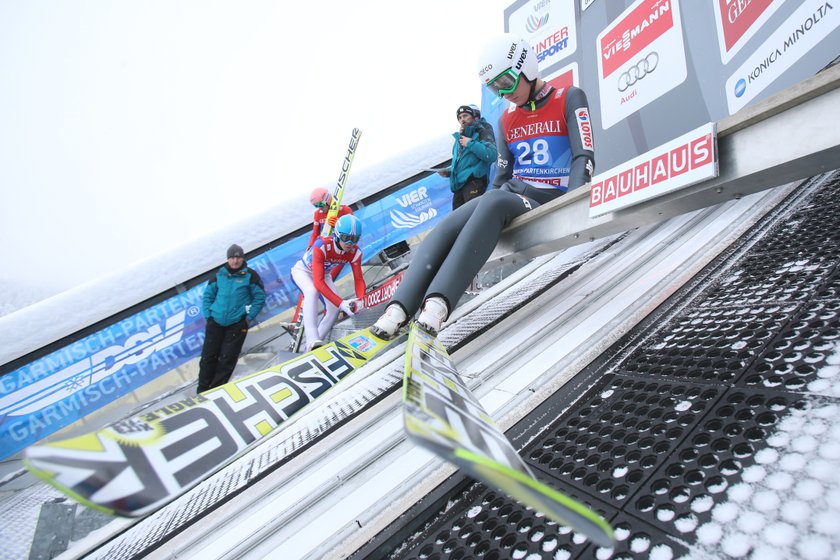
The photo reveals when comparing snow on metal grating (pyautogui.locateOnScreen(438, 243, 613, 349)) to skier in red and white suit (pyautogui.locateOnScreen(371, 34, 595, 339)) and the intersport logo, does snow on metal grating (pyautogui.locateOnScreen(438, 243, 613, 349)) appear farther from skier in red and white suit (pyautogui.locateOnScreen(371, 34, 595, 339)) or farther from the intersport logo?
the intersport logo

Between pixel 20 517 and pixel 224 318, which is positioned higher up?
pixel 224 318

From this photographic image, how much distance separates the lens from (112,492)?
687mm

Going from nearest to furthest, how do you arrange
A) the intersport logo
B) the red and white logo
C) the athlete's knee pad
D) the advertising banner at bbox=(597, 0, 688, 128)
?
1. the red and white logo
2. the athlete's knee pad
3. the advertising banner at bbox=(597, 0, 688, 128)
4. the intersport logo

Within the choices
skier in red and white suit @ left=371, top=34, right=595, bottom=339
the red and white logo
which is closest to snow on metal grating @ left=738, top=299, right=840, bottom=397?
skier in red and white suit @ left=371, top=34, right=595, bottom=339

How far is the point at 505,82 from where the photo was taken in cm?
207

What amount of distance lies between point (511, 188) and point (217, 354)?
3.66m

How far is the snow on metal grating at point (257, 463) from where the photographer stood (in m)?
1.13

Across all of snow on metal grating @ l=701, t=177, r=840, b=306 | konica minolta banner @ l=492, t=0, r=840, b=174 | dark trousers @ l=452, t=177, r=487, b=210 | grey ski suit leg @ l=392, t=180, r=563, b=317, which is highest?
konica minolta banner @ l=492, t=0, r=840, b=174

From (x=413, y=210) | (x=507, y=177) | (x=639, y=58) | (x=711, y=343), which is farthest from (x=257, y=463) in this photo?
(x=413, y=210)

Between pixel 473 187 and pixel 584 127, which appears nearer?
pixel 584 127

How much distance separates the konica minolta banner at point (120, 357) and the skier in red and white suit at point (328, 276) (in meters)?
1.04

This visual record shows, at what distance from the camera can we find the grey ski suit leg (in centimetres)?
154

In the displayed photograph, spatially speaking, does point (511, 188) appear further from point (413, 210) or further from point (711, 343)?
point (413, 210)

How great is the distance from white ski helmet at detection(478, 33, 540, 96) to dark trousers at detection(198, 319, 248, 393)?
11.9 ft
